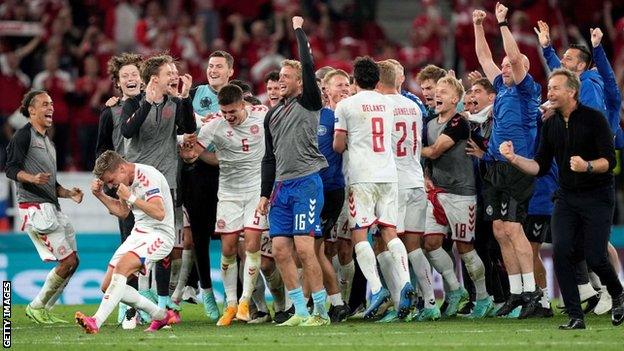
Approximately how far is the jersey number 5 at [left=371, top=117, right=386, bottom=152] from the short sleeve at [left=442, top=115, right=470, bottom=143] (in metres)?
1.11

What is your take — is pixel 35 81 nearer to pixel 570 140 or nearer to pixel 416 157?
pixel 416 157

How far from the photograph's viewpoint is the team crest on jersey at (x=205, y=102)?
1531 centimetres

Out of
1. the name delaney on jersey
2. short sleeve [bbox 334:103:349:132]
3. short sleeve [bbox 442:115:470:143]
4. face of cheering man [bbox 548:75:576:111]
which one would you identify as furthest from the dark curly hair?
the name delaney on jersey

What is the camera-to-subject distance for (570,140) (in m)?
12.5

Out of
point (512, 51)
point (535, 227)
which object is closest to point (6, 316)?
point (512, 51)

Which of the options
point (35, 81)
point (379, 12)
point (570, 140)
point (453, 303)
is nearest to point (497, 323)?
point (453, 303)

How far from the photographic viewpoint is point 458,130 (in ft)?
48.1

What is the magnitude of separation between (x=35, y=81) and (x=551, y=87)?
12032 millimetres

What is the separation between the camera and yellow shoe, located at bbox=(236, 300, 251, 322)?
1412cm

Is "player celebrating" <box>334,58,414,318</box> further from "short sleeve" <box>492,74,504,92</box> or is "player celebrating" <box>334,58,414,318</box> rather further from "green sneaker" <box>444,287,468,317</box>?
"short sleeve" <box>492,74,504,92</box>

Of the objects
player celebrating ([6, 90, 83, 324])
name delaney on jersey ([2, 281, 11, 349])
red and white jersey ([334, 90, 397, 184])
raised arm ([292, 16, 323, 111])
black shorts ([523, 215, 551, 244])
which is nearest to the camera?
name delaney on jersey ([2, 281, 11, 349])

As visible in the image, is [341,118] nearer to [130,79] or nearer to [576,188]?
[130,79]

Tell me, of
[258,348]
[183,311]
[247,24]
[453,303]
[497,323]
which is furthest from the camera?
[247,24]

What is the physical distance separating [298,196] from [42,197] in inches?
131
